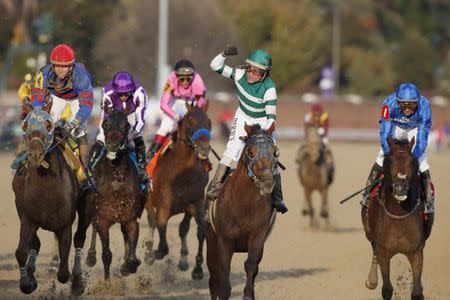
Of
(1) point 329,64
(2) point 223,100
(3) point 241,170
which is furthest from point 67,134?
(1) point 329,64

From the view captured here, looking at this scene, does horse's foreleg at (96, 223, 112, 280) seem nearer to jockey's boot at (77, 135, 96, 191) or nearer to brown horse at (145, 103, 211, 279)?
jockey's boot at (77, 135, 96, 191)

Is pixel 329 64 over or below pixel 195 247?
over

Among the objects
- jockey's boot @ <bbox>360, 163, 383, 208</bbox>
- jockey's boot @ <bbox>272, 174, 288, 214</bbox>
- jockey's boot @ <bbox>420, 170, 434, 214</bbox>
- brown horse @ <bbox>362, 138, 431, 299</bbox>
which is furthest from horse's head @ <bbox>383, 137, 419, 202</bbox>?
jockey's boot @ <bbox>272, 174, 288, 214</bbox>

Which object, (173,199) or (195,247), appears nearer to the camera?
(173,199)

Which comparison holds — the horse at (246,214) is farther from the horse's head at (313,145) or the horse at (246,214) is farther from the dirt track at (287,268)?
the horse's head at (313,145)

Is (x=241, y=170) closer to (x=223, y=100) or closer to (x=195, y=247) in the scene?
(x=195, y=247)

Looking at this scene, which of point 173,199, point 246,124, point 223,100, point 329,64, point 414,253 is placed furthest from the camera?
point 329,64

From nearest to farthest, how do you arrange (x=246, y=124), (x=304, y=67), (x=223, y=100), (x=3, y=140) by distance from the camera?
(x=246, y=124) → (x=3, y=140) → (x=223, y=100) → (x=304, y=67)

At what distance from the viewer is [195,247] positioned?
17469 millimetres

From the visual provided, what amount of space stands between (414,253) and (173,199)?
4266mm

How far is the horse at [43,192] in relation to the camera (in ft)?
36.1

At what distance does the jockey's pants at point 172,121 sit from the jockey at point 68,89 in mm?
3209

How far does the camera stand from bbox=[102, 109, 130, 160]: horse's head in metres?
12.3

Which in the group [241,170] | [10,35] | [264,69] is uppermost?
[10,35]
